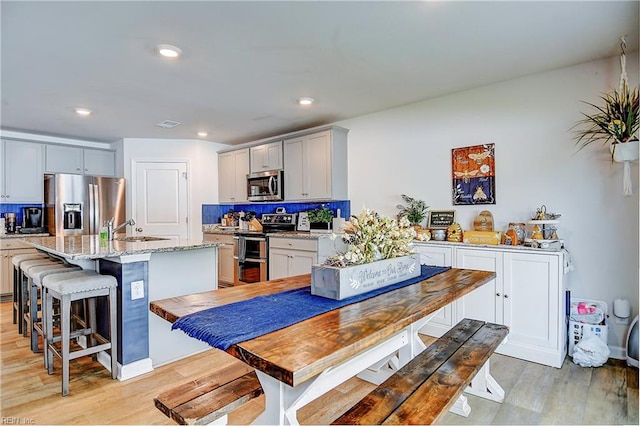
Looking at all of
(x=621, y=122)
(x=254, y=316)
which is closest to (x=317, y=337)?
(x=254, y=316)

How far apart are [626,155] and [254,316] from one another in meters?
2.82

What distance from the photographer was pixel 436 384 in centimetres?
155

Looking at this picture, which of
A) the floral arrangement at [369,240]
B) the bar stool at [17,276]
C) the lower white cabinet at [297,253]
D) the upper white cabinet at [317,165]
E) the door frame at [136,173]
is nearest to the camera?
the floral arrangement at [369,240]

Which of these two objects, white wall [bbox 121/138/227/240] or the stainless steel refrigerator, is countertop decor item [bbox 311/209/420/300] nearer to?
white wall [bbox 121/138/227/240]

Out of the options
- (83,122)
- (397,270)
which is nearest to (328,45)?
(397,270)

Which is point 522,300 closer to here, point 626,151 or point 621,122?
point 626,151

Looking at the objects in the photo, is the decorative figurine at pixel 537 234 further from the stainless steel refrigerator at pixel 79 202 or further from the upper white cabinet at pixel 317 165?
the stainless steel refrigerator at pixel 79 202

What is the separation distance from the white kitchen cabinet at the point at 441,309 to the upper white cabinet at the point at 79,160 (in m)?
5.13

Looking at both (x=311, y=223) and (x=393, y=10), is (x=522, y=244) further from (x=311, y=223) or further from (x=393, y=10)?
(x=311, y=223)

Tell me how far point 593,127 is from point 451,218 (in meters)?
1.38

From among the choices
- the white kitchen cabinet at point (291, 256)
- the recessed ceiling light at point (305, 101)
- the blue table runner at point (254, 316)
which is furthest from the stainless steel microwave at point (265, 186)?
the blue table runner at point (254, 316)

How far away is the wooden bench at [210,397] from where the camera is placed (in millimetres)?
1385

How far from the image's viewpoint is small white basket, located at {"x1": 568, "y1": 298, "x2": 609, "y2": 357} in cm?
275

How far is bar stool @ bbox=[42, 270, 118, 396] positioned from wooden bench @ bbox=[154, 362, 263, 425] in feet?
4.20
